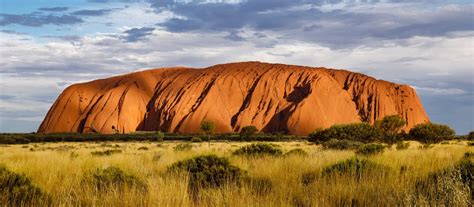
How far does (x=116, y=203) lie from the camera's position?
21.5ft

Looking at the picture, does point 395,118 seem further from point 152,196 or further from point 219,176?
point 152,196

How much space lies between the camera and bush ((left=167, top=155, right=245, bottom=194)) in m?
9.47

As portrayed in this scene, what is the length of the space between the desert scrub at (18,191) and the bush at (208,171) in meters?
2.55

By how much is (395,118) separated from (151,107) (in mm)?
66335

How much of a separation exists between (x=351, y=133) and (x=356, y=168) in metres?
40.8

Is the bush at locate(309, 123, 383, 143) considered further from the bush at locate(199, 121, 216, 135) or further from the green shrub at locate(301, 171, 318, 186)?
the green shrub at locate(301, 171, 318, 186)

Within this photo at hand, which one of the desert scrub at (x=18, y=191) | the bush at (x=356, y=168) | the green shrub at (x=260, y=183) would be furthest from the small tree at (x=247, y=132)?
the desert scrub at (x=18, y=191)

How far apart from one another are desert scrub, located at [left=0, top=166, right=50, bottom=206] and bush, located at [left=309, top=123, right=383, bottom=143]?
41.9 meters

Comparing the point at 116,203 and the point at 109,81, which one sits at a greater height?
the point at 109,81

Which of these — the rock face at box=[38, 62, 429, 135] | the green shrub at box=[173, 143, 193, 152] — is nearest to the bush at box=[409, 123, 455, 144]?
the green shrub at box=[173, 143, 193, 152]

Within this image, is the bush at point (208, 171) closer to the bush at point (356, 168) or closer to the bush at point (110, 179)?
the bush at point (110, 179)

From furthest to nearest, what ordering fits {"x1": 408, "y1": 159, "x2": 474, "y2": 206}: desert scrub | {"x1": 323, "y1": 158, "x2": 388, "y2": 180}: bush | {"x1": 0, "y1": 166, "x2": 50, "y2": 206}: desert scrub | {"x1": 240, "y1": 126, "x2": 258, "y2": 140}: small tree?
{"x1": 240, "y1": 126, "x2": 258, "y2": 140}: small tree
{"x1": 323, "y1": 158, "x2": 388, "y2": 180}: bush
{"x1": 0, "y1": 166, "x2": 50, "y2": 206}: desert scrub
{"x1": 408, "y1": 159, "x2": 474, "y2": 206}: desert scrub

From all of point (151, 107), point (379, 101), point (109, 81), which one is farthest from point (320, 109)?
point (109, 81)

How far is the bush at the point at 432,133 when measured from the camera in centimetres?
5309
